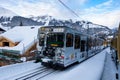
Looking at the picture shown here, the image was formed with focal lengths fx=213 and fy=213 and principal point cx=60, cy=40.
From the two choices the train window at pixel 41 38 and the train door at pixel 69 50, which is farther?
the train window at pixel 41 38

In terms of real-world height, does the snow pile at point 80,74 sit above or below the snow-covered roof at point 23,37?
below

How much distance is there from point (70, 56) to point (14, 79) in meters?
6.15

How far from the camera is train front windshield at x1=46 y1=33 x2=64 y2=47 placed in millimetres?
15109

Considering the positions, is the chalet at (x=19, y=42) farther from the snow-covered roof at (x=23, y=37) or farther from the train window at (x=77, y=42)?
the train window at (x=77, y=42)

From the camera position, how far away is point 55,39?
1538cm

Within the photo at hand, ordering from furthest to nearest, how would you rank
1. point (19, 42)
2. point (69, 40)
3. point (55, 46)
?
point (19, 42) → point (69, 40) → point (55, 46)

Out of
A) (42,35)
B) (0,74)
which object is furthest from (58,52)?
(0,74)

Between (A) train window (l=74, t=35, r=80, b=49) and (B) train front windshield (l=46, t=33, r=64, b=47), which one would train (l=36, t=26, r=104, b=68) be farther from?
(A) train window (l=74, t=35, r=80, b=49)

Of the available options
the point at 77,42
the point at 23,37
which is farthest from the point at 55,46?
the point at 23,37

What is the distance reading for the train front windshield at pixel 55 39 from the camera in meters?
15.1

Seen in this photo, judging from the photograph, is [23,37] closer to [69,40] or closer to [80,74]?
[69,40]

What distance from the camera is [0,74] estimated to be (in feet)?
40.7

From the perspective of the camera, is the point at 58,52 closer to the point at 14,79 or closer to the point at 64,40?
the point at 64,40

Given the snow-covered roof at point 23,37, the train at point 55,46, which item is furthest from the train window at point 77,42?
the snow-covered roof at point 23,37
